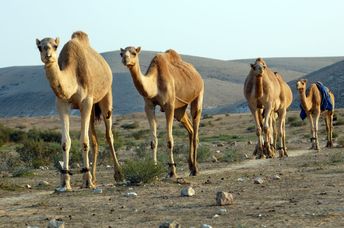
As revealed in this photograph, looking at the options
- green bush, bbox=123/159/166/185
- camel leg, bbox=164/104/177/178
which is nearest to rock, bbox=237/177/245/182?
camel leg, bbox=164/104/177/178

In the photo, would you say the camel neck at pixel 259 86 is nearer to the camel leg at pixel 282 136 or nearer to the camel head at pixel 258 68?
the camel head at pixel 258 68

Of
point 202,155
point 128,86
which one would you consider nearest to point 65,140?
point 202,155

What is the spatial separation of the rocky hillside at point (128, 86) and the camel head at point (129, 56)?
247 ft

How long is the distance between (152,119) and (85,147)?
220cm

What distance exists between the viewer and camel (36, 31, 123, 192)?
1125cm

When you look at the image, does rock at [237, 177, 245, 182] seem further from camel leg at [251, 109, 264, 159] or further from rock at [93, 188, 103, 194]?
camel leg at [251, 109, 264, 159]

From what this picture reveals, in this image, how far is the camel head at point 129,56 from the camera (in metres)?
12.9

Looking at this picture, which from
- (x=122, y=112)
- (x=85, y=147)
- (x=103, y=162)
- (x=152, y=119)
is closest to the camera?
(x=85, y=147)

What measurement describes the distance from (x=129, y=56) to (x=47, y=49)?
7.30 ft

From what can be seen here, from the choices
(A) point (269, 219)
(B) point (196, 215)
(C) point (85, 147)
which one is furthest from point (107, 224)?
(C) point (85, 147)

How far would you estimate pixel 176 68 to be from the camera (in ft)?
49.5

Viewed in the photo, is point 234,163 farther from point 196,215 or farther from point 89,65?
point 196,215

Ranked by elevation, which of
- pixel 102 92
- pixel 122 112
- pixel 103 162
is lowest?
pixel 122 112

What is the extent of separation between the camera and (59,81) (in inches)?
451
